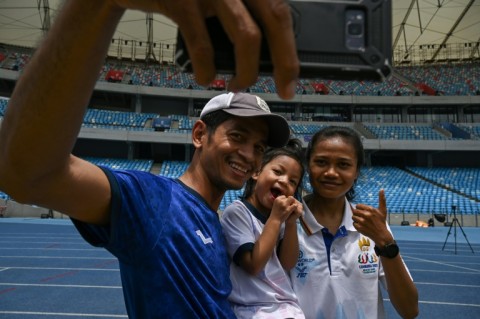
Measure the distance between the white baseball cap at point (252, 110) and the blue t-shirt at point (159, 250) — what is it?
43 centimetres

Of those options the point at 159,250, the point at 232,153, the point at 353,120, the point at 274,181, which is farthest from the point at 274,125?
the point at 353,120

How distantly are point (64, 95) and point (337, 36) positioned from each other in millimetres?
562

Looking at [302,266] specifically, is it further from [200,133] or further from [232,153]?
[200,133]

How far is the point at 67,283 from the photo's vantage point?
589 centimetres

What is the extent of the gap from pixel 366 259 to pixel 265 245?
→ 66 cm

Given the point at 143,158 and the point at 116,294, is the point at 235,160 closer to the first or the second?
the point at 116,294

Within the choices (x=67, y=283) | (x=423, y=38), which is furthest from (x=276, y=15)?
(x=423, y=38)

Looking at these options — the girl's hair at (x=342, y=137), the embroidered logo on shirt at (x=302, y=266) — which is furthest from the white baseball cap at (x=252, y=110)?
the embroidered logo on shirt at (x=302, y=266)

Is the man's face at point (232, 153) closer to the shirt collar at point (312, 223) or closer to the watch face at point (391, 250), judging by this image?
the shirt collar at point (312, 223)

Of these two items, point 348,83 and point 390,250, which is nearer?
point 390,250

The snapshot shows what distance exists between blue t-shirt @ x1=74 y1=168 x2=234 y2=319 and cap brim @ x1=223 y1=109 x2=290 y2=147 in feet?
1.40

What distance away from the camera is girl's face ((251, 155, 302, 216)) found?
1911 millimetres

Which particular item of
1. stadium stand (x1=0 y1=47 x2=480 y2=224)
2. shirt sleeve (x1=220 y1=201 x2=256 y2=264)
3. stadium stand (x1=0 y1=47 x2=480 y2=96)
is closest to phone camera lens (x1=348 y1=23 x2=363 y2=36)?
shirt sleeve (x1=220 y1=201 x2=256 y2=264)

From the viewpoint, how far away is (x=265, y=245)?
59.4 inches
